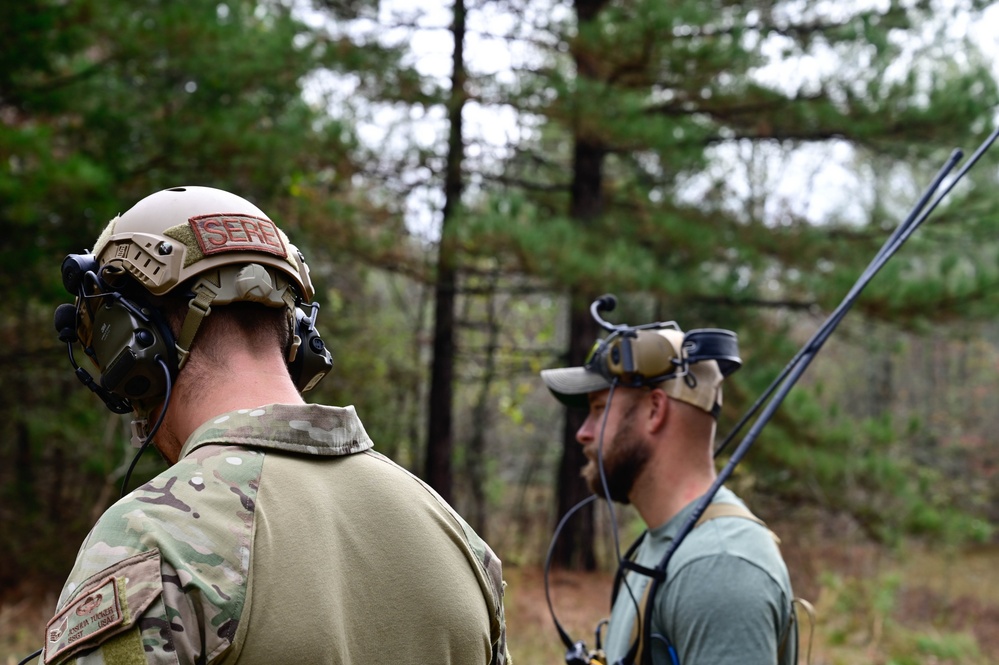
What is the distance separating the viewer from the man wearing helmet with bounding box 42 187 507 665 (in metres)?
1.26

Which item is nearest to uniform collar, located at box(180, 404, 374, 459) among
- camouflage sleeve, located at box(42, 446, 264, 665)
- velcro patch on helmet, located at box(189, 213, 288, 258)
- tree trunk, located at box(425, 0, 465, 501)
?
camouflage sleeve, located at box(42, 446, 264, 665)

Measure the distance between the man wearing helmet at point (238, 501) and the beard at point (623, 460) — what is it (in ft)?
4.44

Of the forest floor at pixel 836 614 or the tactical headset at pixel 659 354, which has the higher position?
the tactical headset at pixel 659 354

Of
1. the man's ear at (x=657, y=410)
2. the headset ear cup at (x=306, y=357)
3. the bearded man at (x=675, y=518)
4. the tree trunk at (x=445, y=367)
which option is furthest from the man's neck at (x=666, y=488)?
the tree trunk at (x=445, y=367)

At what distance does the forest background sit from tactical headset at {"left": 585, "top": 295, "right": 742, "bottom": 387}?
4919 mm

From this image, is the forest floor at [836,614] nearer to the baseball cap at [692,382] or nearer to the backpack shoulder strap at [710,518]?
the baseball cap at [692,382]

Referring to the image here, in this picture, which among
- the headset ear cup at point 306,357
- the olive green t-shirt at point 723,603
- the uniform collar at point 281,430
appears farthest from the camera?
the olive green t-shirt at point 723,603

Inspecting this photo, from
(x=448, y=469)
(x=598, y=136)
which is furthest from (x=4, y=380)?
(x=598, y=136)

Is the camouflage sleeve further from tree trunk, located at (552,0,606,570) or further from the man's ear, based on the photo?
tree trunk, located at (552,0,606,570)

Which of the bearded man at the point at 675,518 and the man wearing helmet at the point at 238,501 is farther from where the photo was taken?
the bearded man at the point at 675,518

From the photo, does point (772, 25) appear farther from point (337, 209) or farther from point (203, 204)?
point (203, 204)

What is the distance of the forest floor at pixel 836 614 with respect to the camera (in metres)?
8.42

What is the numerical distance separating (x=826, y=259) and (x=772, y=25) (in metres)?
2.93

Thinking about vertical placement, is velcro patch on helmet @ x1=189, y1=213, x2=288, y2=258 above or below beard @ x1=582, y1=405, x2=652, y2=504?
above
